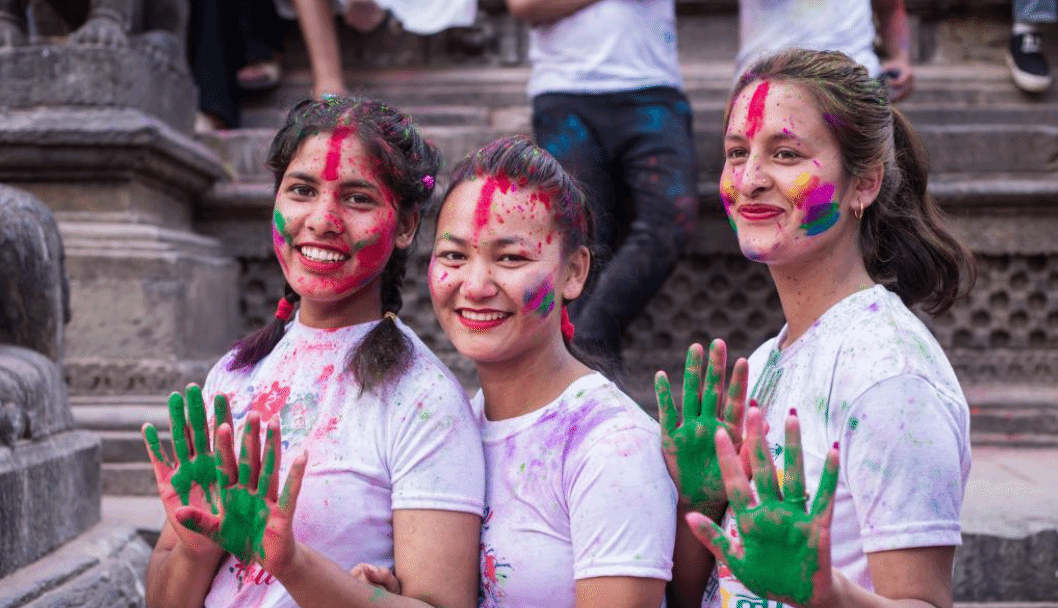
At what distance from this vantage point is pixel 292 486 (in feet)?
5.50

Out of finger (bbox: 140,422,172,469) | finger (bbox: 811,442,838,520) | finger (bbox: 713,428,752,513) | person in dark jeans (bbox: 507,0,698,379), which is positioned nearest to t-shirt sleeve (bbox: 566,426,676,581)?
finger (bbox: 713,428,752,513)

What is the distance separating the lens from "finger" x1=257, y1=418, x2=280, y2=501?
1.68 metres

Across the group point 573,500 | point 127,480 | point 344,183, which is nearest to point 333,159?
point 344,183

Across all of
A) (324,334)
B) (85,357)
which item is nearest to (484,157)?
(324,334)

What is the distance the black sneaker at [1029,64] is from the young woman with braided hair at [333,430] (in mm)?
4060

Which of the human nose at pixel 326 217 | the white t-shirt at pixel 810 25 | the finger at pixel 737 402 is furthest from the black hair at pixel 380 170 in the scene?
the white t-shirt at pixel 810 25

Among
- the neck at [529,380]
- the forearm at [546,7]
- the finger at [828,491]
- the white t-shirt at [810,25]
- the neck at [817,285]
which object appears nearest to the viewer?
the finger at [828,491]

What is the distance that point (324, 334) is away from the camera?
211 cm

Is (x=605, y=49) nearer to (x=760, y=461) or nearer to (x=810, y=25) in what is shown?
(x=810, y=25)

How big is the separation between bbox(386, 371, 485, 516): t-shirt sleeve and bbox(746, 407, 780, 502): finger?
527 millimetres

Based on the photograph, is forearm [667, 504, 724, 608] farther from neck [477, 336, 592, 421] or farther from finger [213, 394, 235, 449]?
finger [213, 394, 235, 449]

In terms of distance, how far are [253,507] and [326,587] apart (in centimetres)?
17

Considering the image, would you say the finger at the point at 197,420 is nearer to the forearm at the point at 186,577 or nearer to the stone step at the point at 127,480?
the forearm at the point at 186,577

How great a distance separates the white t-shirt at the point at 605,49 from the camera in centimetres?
390
